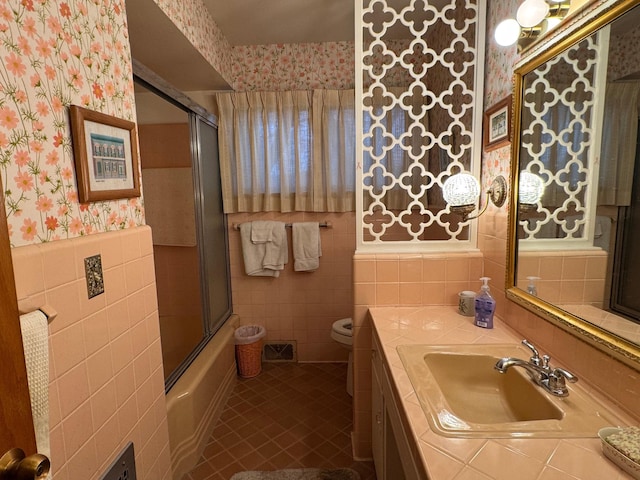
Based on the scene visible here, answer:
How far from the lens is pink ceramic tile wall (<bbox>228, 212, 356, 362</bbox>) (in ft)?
9.30

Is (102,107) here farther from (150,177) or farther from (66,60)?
(150,177)

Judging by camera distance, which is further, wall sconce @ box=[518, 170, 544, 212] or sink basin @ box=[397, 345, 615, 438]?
wall sconce @ box=[518, 170, 544, 212]

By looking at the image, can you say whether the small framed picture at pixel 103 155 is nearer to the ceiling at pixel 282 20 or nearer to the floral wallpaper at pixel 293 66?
the ceiling at pixel 282 20

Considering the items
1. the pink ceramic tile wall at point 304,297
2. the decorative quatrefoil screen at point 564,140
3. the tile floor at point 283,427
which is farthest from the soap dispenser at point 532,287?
the pink ceramic tile wall at point 304,297

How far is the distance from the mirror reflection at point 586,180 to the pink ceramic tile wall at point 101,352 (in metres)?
1.42

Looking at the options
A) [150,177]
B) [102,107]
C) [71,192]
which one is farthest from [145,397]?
[150,177]

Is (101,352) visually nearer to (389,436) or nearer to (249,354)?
(389,436)

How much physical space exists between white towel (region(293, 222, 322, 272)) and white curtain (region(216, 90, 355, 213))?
0.14 m

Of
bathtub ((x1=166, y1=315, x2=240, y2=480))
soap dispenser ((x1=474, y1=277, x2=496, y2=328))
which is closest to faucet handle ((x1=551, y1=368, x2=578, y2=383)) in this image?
soap dispenser ((x1=474, y1=277, x2=496, y2=328))

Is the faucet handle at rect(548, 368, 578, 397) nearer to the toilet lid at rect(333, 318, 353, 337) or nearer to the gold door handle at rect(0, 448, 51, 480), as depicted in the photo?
the gold door handle at rect(0, 448, 51, 480)

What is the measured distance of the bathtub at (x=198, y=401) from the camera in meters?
1.70

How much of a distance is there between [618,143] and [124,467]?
68.4 inches

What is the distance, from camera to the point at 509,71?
4.60 feet

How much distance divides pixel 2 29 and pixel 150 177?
5.77ft
